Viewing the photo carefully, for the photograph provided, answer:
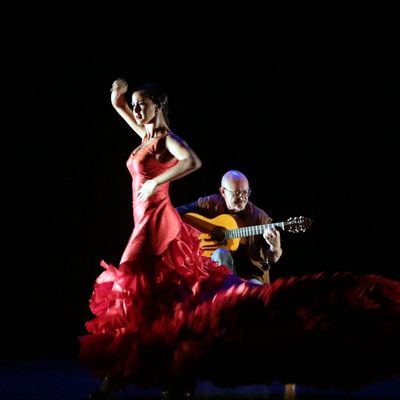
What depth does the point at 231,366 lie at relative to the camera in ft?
6.07

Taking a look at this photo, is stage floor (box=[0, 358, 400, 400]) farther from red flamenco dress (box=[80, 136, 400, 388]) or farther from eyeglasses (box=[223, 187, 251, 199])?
eyeglasses (box=[223, 187, 251, 199])

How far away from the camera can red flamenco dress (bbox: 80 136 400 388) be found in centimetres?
186

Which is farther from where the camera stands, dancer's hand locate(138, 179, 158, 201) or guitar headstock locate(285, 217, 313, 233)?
guitar headstock locate(285, 217, 313, 233)

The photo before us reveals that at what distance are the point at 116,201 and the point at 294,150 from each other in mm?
1184

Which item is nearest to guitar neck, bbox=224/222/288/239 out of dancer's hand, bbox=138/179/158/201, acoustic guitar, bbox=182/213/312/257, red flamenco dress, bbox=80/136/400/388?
acoustic guitar, bbox=182/213/312/257

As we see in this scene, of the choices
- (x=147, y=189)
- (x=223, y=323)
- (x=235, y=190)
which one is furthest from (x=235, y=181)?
(x=223, y=323)

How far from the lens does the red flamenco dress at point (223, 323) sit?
1.86m

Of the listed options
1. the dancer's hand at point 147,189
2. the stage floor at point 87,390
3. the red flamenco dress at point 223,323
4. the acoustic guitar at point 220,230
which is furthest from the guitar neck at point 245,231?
the dancer's hand at point 147,189

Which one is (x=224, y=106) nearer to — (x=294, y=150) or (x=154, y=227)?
(x=294, y=150)

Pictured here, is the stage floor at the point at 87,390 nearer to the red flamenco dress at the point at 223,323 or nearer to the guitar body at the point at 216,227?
the red flamenco dress at the point at 223,323

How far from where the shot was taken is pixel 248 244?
3.01 m

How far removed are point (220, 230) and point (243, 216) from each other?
0.47ft

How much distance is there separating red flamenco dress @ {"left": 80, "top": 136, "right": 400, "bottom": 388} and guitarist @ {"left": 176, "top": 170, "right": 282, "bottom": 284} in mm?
922

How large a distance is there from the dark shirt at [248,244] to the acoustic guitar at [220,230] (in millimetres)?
49
